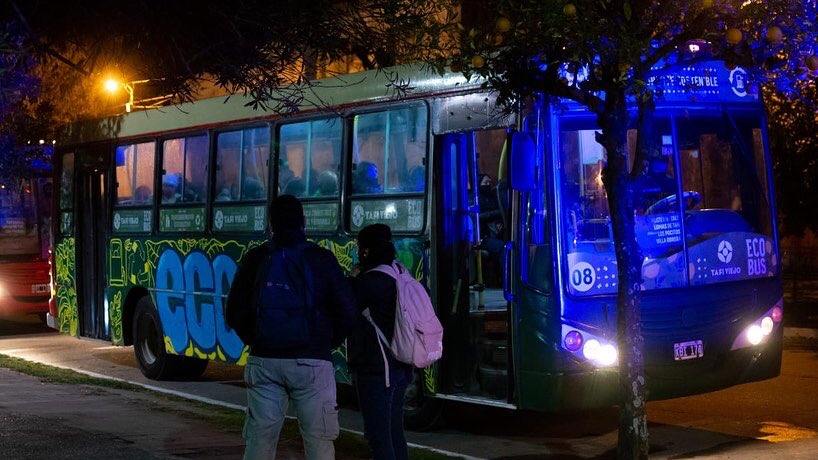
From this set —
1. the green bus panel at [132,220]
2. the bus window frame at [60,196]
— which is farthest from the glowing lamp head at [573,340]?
the bus window frame at [60,196]

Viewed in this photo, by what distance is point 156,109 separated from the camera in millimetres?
15125

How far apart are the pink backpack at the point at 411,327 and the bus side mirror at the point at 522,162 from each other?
2.19 m

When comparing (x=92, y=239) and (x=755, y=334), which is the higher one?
(x=92, y=239)

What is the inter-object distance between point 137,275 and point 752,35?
8664 mm

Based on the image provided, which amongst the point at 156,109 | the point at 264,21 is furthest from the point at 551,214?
the point at 156,109

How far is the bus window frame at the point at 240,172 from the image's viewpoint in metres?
13.0

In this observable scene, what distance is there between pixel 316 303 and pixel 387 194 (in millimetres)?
4695

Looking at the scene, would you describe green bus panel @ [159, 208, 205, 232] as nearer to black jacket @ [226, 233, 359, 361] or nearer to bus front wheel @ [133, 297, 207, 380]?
bus front wheel @ [133, 297, 207, 380]

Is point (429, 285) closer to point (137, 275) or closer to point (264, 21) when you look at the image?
point (264, 21)

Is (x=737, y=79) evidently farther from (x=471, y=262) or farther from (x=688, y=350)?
(x=471, y=262)

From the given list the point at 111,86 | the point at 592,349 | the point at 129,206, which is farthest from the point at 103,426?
the point at 111,86

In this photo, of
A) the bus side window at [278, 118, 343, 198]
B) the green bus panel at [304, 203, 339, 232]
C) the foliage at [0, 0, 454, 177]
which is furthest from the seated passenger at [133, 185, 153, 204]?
the foliage at [0, 0, 454, 177]

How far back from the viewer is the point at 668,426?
37.0 feet

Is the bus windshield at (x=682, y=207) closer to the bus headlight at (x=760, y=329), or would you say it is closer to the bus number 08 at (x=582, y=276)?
the bus number 08 at (x=582, y=276)
